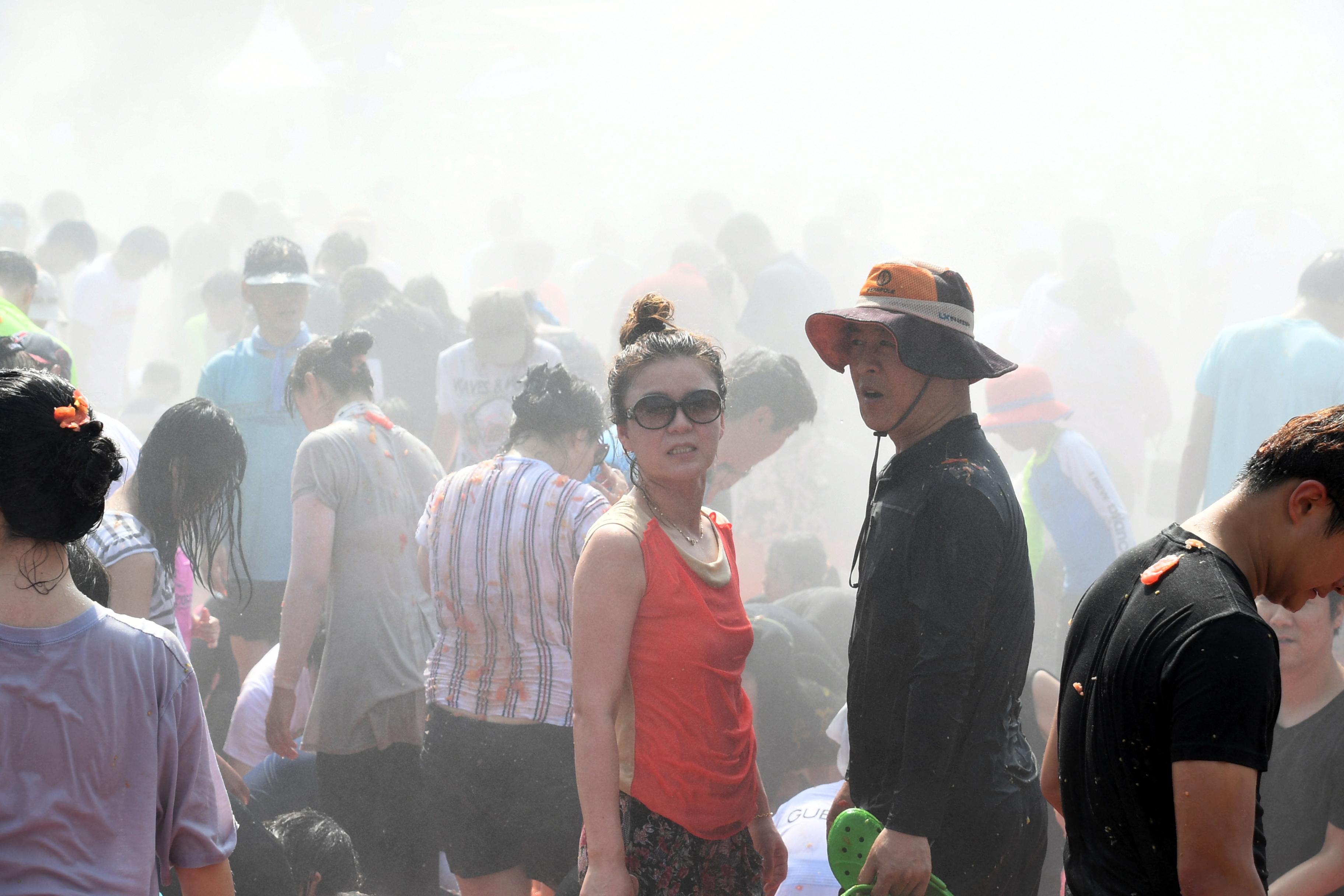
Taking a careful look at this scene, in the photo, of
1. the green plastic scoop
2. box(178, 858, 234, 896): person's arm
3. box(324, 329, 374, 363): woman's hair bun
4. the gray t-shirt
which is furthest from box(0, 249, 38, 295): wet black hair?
the green plastic scoop

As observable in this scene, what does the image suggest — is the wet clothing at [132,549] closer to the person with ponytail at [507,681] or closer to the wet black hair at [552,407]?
the person with ponytail at [507,681]

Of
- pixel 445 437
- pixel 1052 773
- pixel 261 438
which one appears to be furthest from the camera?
pixel 445 437

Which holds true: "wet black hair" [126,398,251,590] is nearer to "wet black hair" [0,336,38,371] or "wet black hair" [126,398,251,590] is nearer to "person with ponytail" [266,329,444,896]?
"person with ponytail" [266,329,444,896]

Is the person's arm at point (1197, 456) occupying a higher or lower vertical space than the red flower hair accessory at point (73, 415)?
lower

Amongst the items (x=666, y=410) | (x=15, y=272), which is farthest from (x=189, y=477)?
(x=15, y=272)

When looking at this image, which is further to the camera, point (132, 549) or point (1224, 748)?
point (132, 549)

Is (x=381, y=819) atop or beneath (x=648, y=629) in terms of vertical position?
beneath

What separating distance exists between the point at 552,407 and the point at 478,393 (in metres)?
1.94

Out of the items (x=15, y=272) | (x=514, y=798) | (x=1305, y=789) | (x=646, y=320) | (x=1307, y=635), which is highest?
(x=15, y=272)

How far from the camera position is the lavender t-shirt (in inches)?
51.8

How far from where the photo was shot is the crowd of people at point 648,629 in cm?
131

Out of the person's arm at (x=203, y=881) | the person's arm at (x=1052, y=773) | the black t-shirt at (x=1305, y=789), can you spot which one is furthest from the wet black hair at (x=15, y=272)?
the black t-shirt at (x=1305, y=789)

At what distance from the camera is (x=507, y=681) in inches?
103

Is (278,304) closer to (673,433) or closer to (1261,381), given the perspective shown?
(673,433)
